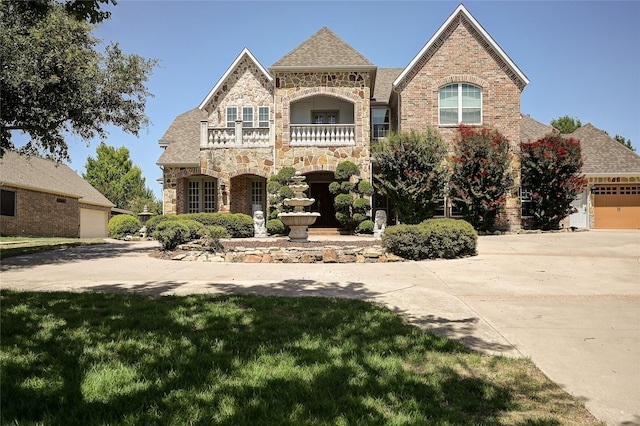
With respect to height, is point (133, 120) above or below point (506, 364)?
above

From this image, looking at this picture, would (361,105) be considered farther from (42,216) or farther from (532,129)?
(42,216)

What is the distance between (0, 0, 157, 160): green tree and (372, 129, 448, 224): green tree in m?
9.80

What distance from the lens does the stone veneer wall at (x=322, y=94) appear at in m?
19.7

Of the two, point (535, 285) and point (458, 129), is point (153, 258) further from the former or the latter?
point (458, 129)

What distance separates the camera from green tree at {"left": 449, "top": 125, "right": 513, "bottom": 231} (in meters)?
17.8

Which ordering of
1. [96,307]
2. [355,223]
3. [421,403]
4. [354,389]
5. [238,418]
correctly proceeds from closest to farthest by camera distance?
[238,418], [421,403], [354,389], [96,307], [355,223]

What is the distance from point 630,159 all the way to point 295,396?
2771 cm

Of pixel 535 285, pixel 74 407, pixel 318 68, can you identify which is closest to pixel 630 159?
pixel 318 68

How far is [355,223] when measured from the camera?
18.9 metres

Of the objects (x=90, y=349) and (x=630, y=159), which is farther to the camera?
(x=630, y=159)

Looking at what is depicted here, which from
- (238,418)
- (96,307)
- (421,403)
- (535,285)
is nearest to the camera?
(238,418)

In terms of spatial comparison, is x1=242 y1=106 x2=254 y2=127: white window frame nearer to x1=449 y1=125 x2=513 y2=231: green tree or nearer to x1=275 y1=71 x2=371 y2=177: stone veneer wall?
x1=275 y1=71 x2=371 y2=177: stone veneer wall

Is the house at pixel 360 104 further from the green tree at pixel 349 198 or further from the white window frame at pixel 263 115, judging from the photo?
the white window frame at pixel 263 115

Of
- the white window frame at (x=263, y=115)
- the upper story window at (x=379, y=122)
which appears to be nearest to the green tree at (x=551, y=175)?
the upper story window at (x=379, y=122)
